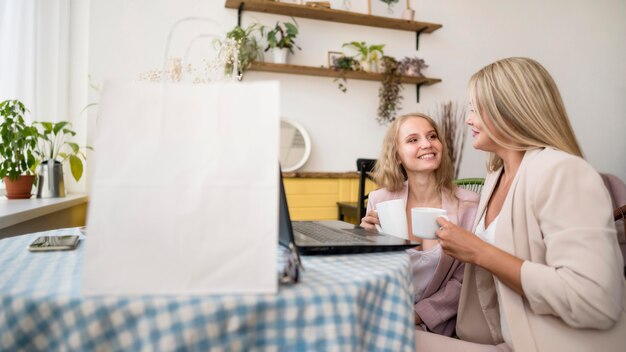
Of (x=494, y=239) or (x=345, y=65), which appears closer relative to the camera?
(x=494, y=239)

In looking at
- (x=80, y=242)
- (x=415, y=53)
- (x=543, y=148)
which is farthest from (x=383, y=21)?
(x=80, y=242)

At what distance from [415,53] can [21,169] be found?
3.21 m

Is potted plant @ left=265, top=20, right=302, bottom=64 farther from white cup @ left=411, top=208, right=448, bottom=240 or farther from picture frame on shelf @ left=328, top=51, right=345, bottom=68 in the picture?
white cup @ left=411, top=208, right=448, bottom=240

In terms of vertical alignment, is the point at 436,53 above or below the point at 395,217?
above

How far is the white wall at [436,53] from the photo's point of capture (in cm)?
306

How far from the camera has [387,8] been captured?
3.69 meters

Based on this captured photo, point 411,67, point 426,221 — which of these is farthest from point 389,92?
point 426,221

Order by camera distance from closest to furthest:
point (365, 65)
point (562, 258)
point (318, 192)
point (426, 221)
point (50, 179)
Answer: point (562, 258), point (426, 221), point (50, 179), point (318, 192), point (365, 65)

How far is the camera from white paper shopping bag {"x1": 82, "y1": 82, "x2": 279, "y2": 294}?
1.73 feet

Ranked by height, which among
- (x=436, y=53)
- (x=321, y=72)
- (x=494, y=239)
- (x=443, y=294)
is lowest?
(x=443, y=294)

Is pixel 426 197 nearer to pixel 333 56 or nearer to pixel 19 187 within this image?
pixel 19 187

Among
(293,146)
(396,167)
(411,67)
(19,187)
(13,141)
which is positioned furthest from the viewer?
(411,67)

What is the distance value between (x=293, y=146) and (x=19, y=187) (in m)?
1.90

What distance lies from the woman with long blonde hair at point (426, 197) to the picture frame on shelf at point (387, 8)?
227cm
